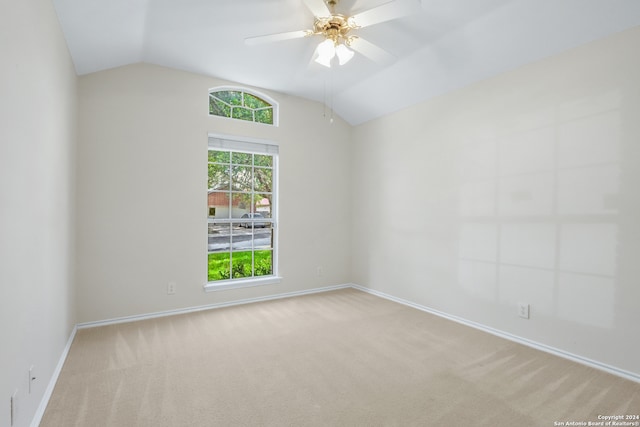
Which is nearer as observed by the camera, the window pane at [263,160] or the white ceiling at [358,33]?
the white ceiling at [358,33]

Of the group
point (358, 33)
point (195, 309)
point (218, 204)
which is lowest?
point (195, 309)

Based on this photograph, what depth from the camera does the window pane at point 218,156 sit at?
3.87m

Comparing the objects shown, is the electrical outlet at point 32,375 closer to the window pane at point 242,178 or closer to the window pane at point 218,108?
the window pane at point 242,178

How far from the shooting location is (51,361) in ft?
6.86

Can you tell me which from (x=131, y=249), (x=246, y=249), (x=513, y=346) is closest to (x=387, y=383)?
(x=513, y=346)

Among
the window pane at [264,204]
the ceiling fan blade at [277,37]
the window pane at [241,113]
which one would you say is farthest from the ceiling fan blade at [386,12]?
the window pane at [264,204]

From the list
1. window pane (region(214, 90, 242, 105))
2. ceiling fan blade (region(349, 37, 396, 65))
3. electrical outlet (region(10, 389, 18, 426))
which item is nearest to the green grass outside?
window pane (region(214, 90, 242, 105))

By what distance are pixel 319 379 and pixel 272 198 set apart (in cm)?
261

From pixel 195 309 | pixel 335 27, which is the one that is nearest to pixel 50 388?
pixel 195 309

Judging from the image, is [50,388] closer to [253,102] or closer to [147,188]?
[147,188]

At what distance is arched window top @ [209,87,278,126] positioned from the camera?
387 centimetres

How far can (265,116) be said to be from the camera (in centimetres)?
420

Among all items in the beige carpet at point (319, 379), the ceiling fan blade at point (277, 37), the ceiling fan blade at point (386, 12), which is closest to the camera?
the beige carpet at point (319, 379)

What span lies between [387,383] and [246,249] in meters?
2.55
